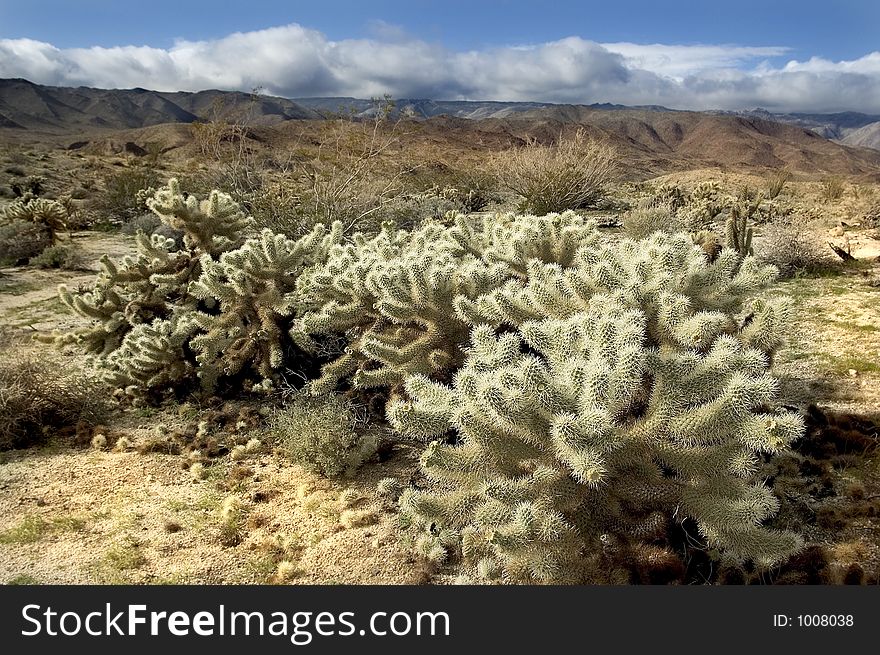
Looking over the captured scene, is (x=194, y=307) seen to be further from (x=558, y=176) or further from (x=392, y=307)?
(x=558, y=176)

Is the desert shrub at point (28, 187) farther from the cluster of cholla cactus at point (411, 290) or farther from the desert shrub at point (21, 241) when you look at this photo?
the cluster of cholla cactus at point (411, 290)

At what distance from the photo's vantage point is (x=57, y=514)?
3930mm

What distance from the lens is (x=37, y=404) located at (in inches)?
199

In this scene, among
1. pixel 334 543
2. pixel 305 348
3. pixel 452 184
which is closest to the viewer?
pixel 334 543

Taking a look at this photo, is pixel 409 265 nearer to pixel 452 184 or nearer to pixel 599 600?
pixel 599 600

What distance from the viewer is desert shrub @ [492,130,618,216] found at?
14.8 meters

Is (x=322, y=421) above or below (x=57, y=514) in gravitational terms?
above

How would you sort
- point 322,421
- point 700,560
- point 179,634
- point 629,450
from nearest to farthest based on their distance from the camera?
point 179,634 → point 629,450 → point 700,560 → point 322,421

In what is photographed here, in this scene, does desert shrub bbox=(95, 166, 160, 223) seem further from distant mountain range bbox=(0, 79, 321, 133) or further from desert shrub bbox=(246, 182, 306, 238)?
distant mountain range bbox=(0, 79, 321, 133)

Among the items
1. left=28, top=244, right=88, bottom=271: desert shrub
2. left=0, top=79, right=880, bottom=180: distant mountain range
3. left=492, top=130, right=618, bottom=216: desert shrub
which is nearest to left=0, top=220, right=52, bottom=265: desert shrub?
left=28, top=244, right=88, bottom=271: desert shrub

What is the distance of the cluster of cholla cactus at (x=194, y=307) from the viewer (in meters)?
5.46

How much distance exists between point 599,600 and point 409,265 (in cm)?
266

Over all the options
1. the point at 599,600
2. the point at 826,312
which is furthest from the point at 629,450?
the point at 826,312

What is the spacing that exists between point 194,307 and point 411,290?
283cm
